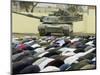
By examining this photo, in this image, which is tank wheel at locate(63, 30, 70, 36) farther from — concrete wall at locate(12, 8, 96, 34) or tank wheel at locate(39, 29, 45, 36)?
tank wheel at locate(39, 29, 45, 36)

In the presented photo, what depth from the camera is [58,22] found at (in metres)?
2.29

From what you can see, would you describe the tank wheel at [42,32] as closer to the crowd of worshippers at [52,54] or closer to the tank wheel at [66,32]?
the crowd of worshippers at [52,54]

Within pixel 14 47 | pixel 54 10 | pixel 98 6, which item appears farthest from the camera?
pixel 98 6

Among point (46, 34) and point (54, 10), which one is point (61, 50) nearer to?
point (46, 34)

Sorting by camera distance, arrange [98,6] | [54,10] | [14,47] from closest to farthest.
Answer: [14,47] < [54,10] < [98,6]

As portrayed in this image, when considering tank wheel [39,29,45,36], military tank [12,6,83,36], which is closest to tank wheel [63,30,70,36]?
military tank [12,6,83,36]

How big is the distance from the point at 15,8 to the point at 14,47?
0.41m

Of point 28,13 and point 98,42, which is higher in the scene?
point 28,13

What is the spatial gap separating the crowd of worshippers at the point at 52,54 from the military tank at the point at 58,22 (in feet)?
0.23

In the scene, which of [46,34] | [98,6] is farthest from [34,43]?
[98,6]

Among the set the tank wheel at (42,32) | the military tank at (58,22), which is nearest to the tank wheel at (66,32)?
the military tank at (58,22)

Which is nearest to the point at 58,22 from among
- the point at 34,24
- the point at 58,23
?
the point at 58,23

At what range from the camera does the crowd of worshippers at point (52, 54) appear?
2.15 m

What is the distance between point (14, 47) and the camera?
2125 mm
